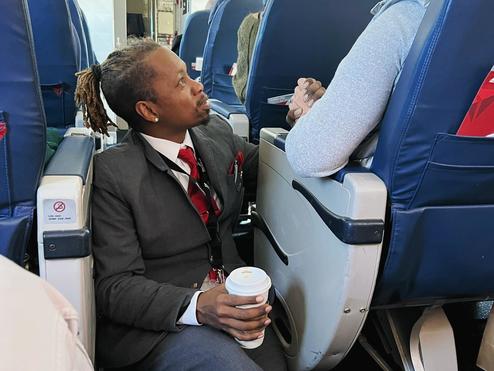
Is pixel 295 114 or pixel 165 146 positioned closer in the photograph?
pixel 165 146

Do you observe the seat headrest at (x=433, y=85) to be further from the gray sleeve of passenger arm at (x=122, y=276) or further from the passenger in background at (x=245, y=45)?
the passenger in background at (x=245, y=45)

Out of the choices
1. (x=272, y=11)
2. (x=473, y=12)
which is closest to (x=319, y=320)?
(x=473, y=12)

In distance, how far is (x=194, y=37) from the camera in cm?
357

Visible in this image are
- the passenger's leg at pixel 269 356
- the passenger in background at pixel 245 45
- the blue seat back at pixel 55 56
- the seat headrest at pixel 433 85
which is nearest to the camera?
the seat headrest at pixel 433 85

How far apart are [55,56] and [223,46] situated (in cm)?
118

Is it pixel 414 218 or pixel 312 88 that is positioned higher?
pixel 312 88

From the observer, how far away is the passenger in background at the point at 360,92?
87 cm

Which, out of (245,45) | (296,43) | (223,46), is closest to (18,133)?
(296,43)

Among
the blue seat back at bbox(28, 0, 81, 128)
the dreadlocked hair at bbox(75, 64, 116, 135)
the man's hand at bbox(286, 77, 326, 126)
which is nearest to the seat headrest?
the man's hand at bbox(286, 77, 326, 126)

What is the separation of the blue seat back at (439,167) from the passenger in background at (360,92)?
0.14ft

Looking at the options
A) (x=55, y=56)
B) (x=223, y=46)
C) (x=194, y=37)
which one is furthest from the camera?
(x=194, y=37)

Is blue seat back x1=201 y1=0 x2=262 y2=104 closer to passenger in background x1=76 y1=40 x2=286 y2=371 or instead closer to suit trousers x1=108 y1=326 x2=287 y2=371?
passenger in background x1=76 y1=40 x2=286 y2=371

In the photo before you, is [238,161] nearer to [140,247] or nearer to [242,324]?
[140,247]

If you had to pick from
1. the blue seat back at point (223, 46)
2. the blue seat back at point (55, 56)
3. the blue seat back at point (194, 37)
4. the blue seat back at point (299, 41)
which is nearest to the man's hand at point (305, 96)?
the blue seat back at point (299, 41)
